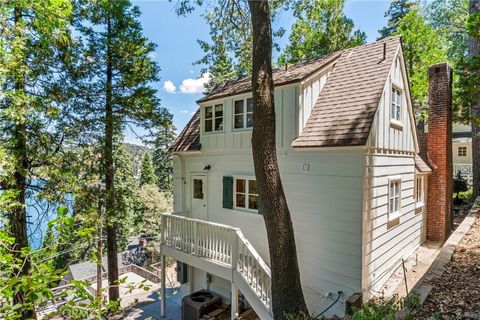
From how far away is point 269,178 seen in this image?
5.75 meters

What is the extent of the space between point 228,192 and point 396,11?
86.4ft

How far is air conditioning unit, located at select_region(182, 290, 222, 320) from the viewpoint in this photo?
908cm

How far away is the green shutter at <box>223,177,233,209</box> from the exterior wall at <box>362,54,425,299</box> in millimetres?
4314

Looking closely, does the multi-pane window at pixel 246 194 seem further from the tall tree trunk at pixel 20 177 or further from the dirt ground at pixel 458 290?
the tall tree trunk at pixel 20 177

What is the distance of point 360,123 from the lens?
696 centimetres

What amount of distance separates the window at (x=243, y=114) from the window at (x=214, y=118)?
721 millimetres

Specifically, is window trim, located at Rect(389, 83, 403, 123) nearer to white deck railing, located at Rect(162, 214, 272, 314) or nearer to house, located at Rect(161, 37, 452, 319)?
house, located at Rect(161, 37, 452, 319)

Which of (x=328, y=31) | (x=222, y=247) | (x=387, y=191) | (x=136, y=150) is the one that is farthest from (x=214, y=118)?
(x=328, y=31)

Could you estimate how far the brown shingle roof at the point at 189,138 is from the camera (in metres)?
10.8

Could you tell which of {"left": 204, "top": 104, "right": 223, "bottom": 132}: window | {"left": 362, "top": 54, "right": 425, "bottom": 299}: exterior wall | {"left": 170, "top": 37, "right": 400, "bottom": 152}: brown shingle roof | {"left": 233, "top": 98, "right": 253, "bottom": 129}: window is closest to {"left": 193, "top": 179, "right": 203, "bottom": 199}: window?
{"left": 204, "top": 104, "right": 223, "bottom": 132}: window

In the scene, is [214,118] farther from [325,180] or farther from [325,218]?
[325,218]

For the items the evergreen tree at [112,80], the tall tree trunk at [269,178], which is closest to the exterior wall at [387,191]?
the tall tree trunk at [269,178]

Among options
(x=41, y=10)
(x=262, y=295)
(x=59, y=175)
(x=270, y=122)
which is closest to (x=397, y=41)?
(x=270, y=122)

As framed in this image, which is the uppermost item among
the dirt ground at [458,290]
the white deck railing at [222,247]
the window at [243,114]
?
the window at [243,114]
